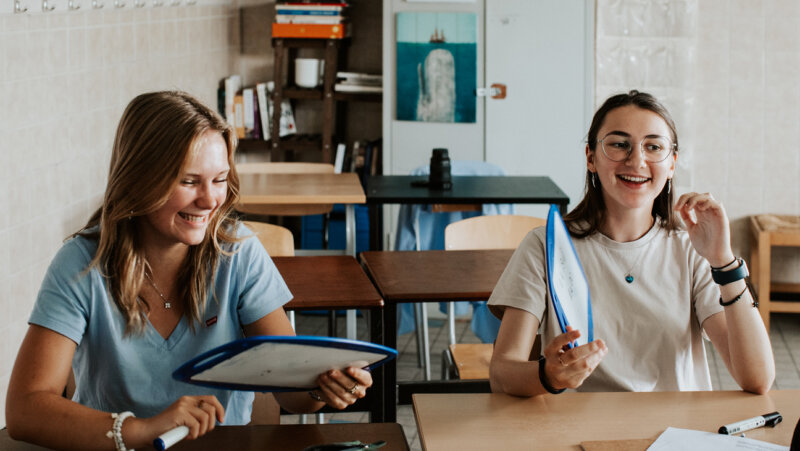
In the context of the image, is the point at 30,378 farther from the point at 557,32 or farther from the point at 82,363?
the point at 557,32

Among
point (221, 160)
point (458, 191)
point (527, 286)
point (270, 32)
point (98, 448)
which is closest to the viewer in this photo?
point (98, 448)

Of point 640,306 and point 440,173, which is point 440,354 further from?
point 640,306

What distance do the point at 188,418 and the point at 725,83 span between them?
4.27 m

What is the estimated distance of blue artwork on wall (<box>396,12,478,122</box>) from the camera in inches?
195

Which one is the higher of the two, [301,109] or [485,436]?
[301,109]

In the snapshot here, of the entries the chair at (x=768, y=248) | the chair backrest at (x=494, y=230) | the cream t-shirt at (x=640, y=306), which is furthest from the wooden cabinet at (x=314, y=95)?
the cream t-shirt at (x=640, y=306)

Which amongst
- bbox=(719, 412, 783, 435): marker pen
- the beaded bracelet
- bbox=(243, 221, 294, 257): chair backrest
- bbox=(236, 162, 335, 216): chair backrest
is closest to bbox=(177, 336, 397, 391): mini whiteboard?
the beaded bracelet

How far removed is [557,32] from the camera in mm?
4926

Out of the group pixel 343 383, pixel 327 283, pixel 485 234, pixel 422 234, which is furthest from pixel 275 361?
pixel 422 234

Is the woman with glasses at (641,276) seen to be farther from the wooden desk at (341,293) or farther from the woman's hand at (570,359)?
the wooden desk at (341,293)

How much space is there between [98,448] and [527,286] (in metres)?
0.87

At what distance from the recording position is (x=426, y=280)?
9.16ft

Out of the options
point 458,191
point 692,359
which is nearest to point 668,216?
point 692,359

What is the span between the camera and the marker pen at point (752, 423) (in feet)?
5.14
